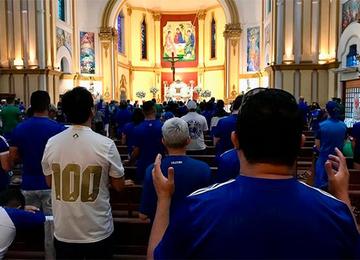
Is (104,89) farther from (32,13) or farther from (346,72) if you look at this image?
(346,72)

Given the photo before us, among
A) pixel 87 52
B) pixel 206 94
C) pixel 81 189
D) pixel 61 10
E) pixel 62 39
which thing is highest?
pixel 61 10

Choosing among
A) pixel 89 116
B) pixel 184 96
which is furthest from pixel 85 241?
pixel 184 96

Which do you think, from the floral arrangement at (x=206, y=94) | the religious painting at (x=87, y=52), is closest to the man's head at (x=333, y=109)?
the religious painting at (x=87, y=52)

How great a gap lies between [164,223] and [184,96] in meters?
30.5

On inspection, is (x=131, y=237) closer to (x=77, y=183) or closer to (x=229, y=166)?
(x=77, y=183)

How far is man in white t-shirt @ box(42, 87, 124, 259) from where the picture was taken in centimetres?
271

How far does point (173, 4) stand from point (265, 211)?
35143mm

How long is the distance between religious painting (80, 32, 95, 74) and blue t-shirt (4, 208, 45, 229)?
80.9 feet

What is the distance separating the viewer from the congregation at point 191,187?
4.02ft

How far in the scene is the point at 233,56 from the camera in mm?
27781

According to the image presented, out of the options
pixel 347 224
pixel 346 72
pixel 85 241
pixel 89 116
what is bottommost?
pixel 85 241

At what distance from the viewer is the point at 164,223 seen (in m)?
1.72

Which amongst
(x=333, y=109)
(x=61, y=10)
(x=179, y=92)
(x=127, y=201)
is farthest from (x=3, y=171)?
(x=179, y=92)

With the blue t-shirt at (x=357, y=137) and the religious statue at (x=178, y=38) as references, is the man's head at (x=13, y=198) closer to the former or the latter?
the blue t-shirt at (x=357, y=137)
